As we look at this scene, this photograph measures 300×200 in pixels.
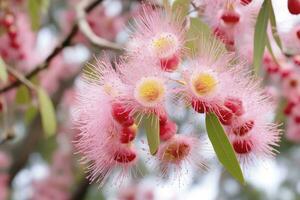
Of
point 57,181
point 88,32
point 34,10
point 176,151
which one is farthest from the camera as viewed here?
point 57,181

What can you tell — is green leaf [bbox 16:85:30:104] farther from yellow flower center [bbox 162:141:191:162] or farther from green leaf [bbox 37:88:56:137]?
yellow flower center [bbox 162:141:191:162]

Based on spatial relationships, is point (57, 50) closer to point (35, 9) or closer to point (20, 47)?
point (35, 9)

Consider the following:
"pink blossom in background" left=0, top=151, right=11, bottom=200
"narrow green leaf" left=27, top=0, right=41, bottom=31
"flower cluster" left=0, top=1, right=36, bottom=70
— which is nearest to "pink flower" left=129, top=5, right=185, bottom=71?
"narrow green leaf" left=27, top=0, right=41, bottom=31

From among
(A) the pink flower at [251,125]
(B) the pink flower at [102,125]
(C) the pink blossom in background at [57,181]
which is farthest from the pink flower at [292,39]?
(C) the pink blossom in background at [57,181]

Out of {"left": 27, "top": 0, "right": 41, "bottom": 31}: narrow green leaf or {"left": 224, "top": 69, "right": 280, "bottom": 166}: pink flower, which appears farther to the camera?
{"left": 27, "top": 0, "right": 41, "bottom": 31}: narrow green leaf

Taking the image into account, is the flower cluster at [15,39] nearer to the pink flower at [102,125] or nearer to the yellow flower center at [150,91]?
the pink flower at [102,125]

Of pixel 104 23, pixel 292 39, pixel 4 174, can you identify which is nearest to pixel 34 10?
pixel 292 39

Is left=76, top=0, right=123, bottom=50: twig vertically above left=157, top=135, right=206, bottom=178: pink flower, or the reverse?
left=157, top=135, right=206, bottom=178: pink flower
